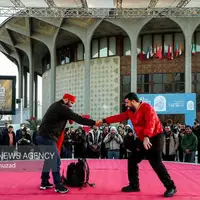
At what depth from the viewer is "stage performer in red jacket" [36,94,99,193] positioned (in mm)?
5648

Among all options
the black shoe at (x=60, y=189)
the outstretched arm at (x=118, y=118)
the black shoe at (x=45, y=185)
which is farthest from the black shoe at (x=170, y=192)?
the black shoe at (x=45, y=185)

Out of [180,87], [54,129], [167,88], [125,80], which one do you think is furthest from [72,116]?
[125,80]

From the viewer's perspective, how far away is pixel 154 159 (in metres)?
5.40

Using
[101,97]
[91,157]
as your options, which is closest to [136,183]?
[91,157]

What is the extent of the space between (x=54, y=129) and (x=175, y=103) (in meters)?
13.6

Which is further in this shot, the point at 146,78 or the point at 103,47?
the point at 103,47

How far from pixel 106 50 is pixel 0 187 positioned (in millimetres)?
28347

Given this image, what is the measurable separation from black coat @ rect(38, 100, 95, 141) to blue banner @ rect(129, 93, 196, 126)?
12.8 meters

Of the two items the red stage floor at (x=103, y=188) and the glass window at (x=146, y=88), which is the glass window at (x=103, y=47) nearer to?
the glass window at (x=146, y=88)

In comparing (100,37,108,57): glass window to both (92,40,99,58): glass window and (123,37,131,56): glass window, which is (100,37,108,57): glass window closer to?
(92,40,99,58): glass window

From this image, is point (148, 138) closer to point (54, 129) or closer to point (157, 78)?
point (54, 129)

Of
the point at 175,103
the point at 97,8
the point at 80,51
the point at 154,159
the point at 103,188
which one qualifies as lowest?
the point at 103,188

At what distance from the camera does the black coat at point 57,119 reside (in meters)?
5.64

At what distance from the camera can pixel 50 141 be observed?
572cm
